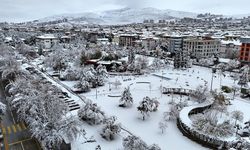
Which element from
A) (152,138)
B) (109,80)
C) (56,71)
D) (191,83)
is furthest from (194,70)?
(152,138)

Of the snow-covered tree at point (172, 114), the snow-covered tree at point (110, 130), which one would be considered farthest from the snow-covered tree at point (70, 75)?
the snow-covered tree at point (110, 130)

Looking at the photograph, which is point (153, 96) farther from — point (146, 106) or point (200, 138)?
point (200, 138)

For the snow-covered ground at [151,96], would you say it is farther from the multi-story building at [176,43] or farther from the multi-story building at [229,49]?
the multi-story building at [176,43]

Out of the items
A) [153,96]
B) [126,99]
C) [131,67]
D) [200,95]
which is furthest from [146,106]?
[131,67]

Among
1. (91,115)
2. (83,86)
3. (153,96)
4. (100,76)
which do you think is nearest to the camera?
(91,115)

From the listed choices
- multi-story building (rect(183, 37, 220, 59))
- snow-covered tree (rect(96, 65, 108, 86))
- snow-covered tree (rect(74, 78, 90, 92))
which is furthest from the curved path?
multi-story building (rect(183, 37, 220, 59))

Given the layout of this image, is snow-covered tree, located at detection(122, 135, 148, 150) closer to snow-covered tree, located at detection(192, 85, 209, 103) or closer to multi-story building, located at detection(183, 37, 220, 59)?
snow-covered tree, located at detection(192, 85, 209, 103)
